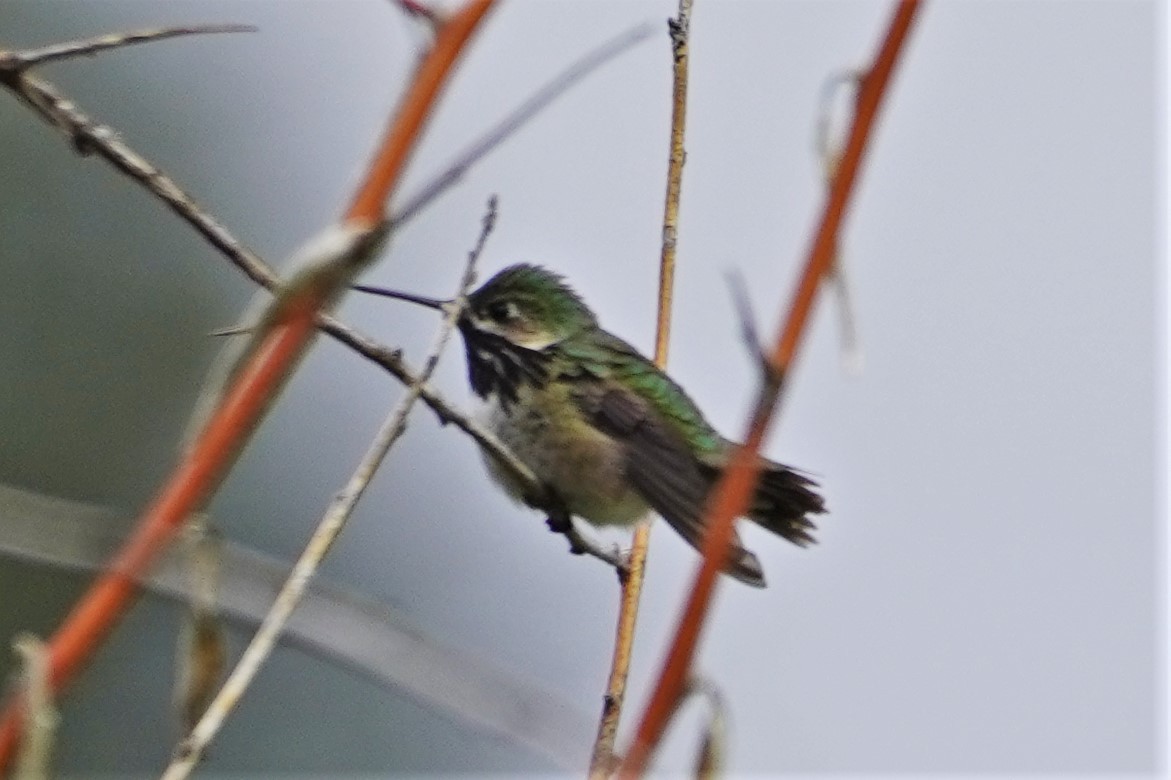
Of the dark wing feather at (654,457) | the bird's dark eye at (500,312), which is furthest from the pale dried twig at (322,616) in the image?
the bird's dark eye at (500,312)

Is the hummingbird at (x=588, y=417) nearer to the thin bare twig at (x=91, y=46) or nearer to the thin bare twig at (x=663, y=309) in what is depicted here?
the thin bare twig at (x=663, y=309)

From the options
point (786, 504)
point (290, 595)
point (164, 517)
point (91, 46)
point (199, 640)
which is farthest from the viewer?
point (786, 504)

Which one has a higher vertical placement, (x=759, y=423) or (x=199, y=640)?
(x=759, y=423)

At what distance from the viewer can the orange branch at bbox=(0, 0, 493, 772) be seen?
56cm

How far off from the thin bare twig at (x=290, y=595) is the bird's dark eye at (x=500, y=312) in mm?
2354

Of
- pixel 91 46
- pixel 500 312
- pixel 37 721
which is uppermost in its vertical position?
pixel 500 312

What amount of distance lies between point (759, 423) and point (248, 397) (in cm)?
19

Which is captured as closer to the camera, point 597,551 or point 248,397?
point 248,397

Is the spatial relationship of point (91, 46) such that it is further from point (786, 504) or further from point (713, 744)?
point (786, 504)

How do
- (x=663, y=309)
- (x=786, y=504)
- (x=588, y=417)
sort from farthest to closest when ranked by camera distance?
(x=588, y=417) → (x=786, y=504) → (x=663, y=309)

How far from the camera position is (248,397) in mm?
585

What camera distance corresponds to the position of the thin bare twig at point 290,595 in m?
0.81

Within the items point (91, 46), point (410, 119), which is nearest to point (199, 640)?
point (410, 119)

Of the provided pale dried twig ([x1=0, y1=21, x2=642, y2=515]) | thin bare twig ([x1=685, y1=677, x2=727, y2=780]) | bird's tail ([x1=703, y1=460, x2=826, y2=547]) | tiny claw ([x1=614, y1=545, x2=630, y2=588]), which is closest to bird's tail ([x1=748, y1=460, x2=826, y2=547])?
bird's tail ([x1=703, y1=460, x2=826, y2=547])
